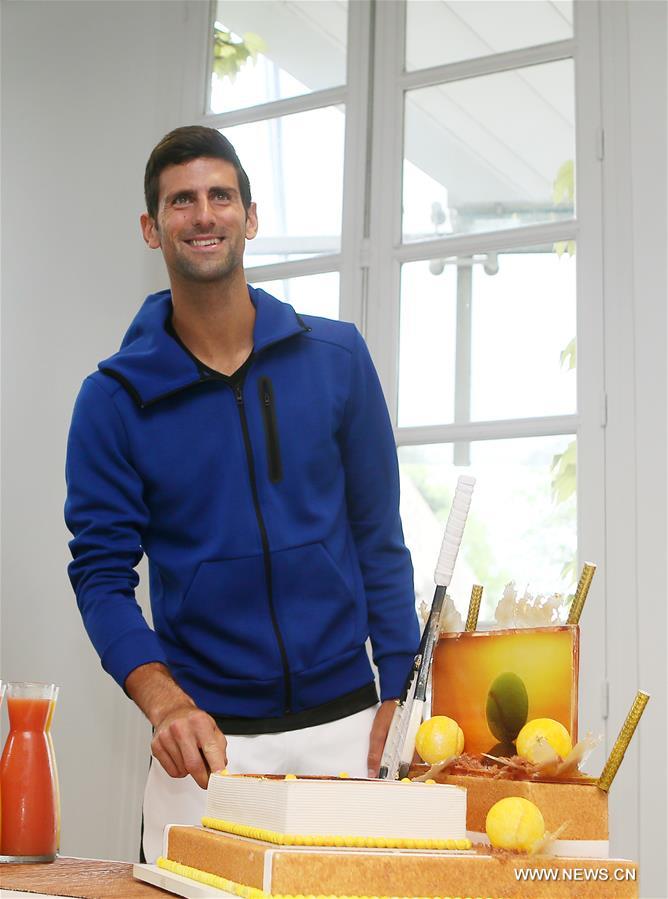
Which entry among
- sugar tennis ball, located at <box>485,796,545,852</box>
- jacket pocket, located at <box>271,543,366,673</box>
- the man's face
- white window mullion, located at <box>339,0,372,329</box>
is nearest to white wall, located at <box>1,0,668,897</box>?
white window mullion, located at <box>339,0,372,329</box>

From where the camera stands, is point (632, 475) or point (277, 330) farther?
point (632, 475)

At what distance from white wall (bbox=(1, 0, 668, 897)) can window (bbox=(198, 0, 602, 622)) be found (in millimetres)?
91

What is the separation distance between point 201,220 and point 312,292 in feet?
4.47

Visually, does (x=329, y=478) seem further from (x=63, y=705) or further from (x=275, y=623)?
(x=63, y=705)

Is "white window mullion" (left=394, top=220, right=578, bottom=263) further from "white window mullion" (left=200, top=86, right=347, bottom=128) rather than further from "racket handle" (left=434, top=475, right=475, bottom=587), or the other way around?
"racket handle" (left=434, top=475, right=475, bottom=587)

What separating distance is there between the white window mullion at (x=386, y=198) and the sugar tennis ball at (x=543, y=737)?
181 centimetres

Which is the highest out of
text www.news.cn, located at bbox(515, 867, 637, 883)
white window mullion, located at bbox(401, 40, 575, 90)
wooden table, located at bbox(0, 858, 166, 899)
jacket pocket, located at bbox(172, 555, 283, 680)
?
white window mullion, located at bbox(401, 40, 575, 90)

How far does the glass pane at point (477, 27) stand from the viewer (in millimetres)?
2637

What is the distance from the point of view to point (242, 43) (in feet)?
10.0

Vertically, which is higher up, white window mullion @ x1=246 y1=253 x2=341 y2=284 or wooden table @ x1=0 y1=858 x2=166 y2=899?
white window mullion @ x1=246 y1=253 x2=341 y2=284

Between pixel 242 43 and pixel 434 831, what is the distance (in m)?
2.74

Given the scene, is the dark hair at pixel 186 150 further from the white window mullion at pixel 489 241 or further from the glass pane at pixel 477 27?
the glass pane at pixel 477 27

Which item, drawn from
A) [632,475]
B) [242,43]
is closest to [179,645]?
[632,475]

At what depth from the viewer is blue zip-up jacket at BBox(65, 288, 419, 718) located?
4.51 ft
